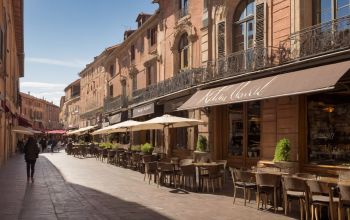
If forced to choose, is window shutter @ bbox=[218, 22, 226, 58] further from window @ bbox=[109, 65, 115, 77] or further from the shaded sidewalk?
window @ bbox=[109, 65, 115, 77]

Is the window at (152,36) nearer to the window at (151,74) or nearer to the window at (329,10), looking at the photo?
the window at (151,74)

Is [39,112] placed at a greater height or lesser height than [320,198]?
greater

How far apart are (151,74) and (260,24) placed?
15.3 metres

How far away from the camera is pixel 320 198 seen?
9.09m

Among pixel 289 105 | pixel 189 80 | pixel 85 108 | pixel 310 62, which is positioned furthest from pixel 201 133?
pixel 85 108

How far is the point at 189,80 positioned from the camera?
21.5 meters

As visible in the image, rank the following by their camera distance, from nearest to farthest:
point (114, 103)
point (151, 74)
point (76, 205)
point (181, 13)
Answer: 1. point (76, 205)
2. point (181, 13)
3. point (151, 74)
4. point (114, 103)

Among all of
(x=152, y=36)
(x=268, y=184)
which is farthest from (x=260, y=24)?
(x=152, y=36)

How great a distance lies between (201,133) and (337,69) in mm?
9991

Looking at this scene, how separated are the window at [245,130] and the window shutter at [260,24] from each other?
2.19 m

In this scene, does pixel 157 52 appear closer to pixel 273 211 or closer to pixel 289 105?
pixel 289 105

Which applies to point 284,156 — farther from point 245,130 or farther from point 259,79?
point 245,130

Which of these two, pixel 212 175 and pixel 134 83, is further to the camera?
pixel 134 83

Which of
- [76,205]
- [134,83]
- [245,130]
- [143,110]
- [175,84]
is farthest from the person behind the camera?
[134,83]
